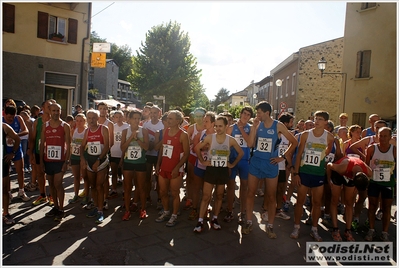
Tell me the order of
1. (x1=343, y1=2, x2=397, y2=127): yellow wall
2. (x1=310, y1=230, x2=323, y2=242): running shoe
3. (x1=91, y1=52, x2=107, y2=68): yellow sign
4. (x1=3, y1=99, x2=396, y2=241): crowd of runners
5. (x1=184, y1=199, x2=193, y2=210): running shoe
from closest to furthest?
(x1=310, y1=230, x2=323, y2=242): running shoe
(x1=3, y1=99, x2=396, y2=241): crowd of runners
(x1=184, y1=199, x2=193, y2=210): running shoe
(x1=343, y1=2, x2=397, y2=127): yellow wall
(x1=91, y1=52, x2=107, y2=68): yellow sign

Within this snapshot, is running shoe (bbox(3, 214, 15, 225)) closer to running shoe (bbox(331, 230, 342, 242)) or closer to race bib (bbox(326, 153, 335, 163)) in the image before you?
running shoe (bbox(331, 230, 342, 242))

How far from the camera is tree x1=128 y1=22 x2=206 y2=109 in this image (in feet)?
112

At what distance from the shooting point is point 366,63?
1733 cm

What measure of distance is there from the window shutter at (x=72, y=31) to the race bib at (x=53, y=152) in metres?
15.4

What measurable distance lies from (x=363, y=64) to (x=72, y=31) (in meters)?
16.4

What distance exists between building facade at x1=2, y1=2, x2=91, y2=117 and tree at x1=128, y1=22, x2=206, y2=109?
14.7 m

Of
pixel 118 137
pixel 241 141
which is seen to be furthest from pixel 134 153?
pixel 241 141

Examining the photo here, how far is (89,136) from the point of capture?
5.41m

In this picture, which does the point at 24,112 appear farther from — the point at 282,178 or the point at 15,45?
the point at 15,45

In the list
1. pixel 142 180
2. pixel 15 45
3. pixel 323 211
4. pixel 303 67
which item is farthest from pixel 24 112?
pixel 303 67

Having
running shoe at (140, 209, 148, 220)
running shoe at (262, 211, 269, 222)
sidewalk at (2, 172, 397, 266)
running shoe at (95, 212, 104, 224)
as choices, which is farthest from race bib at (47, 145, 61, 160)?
running shoe at (262, 211, 269, 222)

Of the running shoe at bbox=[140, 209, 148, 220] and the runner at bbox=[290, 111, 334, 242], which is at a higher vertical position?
the runner at bbox=[290, 111, 334, 242]

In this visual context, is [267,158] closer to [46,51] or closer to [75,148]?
[75,148]

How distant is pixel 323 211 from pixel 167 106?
3109 cm
